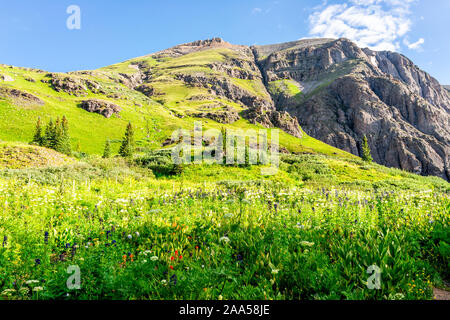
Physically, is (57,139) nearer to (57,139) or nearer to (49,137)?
(57,139)

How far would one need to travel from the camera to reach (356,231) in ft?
17.3

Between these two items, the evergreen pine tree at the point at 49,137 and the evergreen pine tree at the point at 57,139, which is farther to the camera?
the evergreen pine tree at the point at 49,137

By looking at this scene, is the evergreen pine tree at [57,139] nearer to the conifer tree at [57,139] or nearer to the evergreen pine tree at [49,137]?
the conifer tree at [57,139]

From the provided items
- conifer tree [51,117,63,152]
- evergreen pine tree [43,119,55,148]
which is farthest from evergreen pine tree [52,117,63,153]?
evergreen pine tree [43,119,55,148]

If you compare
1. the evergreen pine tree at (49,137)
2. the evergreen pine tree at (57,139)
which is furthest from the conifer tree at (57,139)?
the evergreen pine tree at (49,137)

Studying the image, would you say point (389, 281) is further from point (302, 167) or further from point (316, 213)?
point (302, 167)

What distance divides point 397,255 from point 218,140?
24520 millimetres

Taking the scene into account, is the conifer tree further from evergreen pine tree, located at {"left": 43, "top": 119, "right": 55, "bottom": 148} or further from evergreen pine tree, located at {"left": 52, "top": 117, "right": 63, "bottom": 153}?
evergreen pine tree, located at {"left": 43, "top": 119, "right": 55, "bottom": 148}

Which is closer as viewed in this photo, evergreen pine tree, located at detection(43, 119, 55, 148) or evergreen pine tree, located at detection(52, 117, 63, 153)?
evergreen pine tree, located at detection(52, 117, 63, 153)

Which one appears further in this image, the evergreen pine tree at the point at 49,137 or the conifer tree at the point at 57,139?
the evergreen pine tree at the point at 49,137

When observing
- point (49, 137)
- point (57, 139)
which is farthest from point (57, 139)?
point (49, 137)

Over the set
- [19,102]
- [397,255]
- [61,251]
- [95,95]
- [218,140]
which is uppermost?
[95,95]

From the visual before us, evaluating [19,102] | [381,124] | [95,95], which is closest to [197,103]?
[95,95]

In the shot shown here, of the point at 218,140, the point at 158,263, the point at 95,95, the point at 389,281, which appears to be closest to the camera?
the point at 389,281
